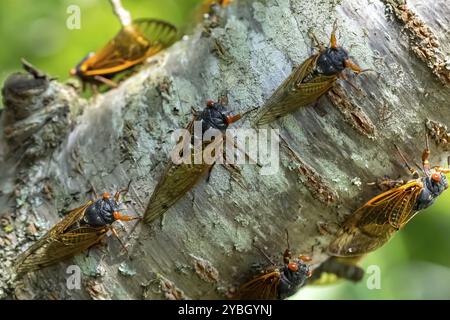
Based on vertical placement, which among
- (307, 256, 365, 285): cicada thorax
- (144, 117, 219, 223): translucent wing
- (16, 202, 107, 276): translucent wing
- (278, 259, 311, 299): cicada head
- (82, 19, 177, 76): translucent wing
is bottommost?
(307, 256, 365, 285): cicada thorax

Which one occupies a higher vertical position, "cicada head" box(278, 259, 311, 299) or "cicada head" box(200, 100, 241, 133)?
"cicada head" box(200, 100, 241, 133)

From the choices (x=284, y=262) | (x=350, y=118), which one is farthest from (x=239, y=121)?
(x=284, y=262)

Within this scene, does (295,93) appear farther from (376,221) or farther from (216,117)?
(376,221)

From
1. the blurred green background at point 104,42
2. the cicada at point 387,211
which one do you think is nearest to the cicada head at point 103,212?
the cicada at point 387,211

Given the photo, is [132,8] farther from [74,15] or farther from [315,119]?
[315,119]

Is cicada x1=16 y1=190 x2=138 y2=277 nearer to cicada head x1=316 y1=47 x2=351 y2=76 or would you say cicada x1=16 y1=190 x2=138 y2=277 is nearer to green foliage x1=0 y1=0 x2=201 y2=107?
cicada head x1=316 y1=47 x2=351 y2=76

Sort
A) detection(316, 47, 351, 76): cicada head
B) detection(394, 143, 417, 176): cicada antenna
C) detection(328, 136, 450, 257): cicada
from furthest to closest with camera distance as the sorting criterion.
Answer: detection(328, 136, 450, 257): cicada
detection(394, 143, 417, 176): cicada antenna
detection(316, 47, 351, 76): cicada head

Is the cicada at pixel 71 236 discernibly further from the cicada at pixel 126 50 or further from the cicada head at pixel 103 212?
the cicada at pixel 126 50

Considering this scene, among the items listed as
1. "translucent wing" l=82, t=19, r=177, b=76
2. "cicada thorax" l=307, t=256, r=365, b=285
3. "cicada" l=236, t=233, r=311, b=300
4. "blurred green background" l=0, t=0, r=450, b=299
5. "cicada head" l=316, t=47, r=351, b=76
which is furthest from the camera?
"blurred green background" l=0, t=0, r=450, b=299

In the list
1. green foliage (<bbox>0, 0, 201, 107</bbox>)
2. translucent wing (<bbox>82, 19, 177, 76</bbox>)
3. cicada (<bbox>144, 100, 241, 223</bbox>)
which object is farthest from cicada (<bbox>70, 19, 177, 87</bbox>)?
cicada (<bbox>144, 100, 241, 223</bbox>)
